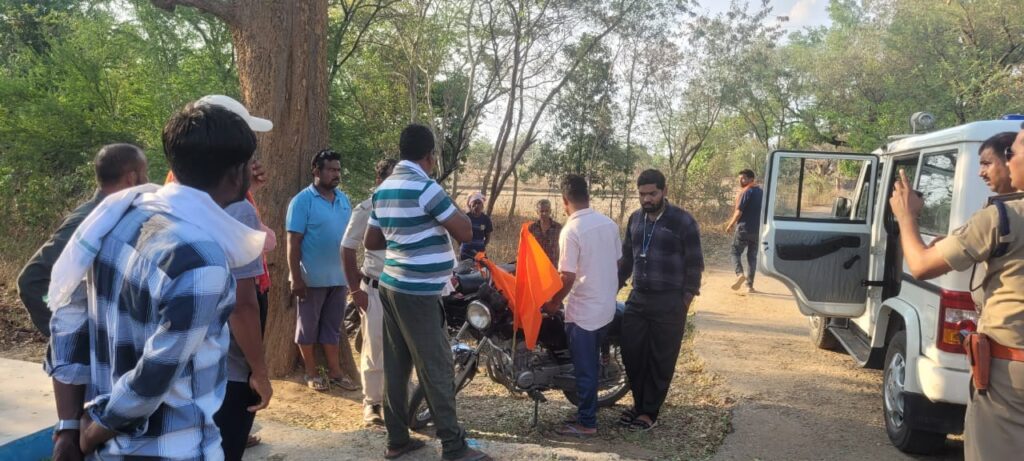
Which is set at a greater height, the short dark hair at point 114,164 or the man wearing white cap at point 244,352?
the short dark hair at point 114,164

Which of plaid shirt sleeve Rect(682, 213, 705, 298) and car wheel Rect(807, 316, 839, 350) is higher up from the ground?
plaid shirt sleeve Rect(682, 213, 705, 298)

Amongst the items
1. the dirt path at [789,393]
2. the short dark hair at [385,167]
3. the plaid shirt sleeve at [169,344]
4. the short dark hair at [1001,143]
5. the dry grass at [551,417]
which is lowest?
the dry grass at [551,417]

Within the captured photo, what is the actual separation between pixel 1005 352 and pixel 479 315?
2.77m

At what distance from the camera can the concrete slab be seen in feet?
11.4

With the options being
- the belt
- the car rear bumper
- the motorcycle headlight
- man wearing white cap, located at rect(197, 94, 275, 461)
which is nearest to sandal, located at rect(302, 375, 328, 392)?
the motorcycle headlight

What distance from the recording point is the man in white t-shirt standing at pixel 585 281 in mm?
4227

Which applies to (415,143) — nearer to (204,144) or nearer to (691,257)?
(204,144)

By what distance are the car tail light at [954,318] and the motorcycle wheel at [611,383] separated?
6.34ft

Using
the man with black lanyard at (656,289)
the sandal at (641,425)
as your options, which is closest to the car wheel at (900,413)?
the man with black lanyard at (656,289)

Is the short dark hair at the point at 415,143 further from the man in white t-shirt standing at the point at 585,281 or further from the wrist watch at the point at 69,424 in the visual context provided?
the wrist watch at the point at 69,424

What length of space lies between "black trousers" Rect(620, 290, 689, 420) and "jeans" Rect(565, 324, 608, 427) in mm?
250

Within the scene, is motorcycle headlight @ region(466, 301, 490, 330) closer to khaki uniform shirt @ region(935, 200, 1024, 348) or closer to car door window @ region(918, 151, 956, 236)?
khaki uniform shirt @ region(935, 200, 1024, 348)

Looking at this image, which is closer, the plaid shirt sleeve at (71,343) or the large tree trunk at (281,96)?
the plaid shirt sleeve at (71,343)

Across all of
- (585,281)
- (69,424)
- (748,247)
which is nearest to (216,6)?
(585,281)
